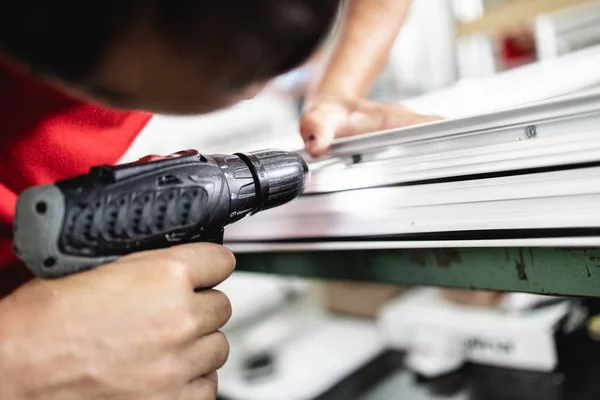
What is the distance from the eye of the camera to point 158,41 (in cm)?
26

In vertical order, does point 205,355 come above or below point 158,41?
below

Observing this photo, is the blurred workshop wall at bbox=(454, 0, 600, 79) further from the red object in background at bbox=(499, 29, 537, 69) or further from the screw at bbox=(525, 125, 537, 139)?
the screw at bbox=(525, 125, 537, 139)

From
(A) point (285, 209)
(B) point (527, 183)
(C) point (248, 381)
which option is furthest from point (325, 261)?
(C) point (248, 381)

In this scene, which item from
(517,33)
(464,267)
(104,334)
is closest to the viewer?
(104,334)

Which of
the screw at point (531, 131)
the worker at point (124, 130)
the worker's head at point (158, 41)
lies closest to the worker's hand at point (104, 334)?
the worker at point (124, 130)

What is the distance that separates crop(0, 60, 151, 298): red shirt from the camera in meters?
0.51

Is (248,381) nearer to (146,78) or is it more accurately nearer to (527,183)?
(527,183)

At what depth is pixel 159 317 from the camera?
15.3 inches

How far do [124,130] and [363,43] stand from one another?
399 mm

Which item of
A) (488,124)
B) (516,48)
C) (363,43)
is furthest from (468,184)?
(516,48)

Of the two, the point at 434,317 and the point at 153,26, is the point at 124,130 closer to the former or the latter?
the point at 153,26

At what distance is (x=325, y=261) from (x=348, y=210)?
0.35ft

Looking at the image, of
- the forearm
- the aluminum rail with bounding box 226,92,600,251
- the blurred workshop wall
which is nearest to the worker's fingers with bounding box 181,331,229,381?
the aluminum rail with bounding box 226,92,600,251

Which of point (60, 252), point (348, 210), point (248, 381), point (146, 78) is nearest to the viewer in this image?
point (146, 78)
